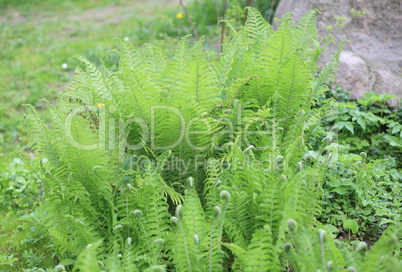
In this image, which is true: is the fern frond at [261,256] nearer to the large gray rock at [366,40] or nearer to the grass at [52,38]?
the large gray rock at [366,40]

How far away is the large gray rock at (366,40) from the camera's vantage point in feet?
13.6

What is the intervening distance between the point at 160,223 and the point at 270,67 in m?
1.38

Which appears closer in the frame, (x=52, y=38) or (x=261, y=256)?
(x=261, y=256)

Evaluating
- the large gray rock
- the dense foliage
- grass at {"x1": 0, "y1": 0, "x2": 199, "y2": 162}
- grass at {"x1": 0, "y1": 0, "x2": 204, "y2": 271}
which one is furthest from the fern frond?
grass at {"x1": 0, "y1": 0, "x2": 199, "y2": 162}

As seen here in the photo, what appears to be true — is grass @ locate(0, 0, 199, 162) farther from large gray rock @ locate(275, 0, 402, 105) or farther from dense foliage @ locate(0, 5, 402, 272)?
large gray rock @ locate(275, 0, 402, 105)

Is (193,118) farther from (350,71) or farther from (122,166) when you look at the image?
(350,71)

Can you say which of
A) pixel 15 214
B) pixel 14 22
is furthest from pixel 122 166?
pixel 14 22

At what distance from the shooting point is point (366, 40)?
472cm

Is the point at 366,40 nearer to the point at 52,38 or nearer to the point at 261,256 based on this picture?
the point at 261,256

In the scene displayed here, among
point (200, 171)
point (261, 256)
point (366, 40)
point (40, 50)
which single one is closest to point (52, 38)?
point (40, 50)

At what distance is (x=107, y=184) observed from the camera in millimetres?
2438

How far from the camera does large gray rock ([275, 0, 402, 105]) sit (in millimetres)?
4148

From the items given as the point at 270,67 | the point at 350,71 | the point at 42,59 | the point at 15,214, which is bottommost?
the point at 15,214

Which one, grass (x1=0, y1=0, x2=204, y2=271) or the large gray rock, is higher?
the large gray rock
